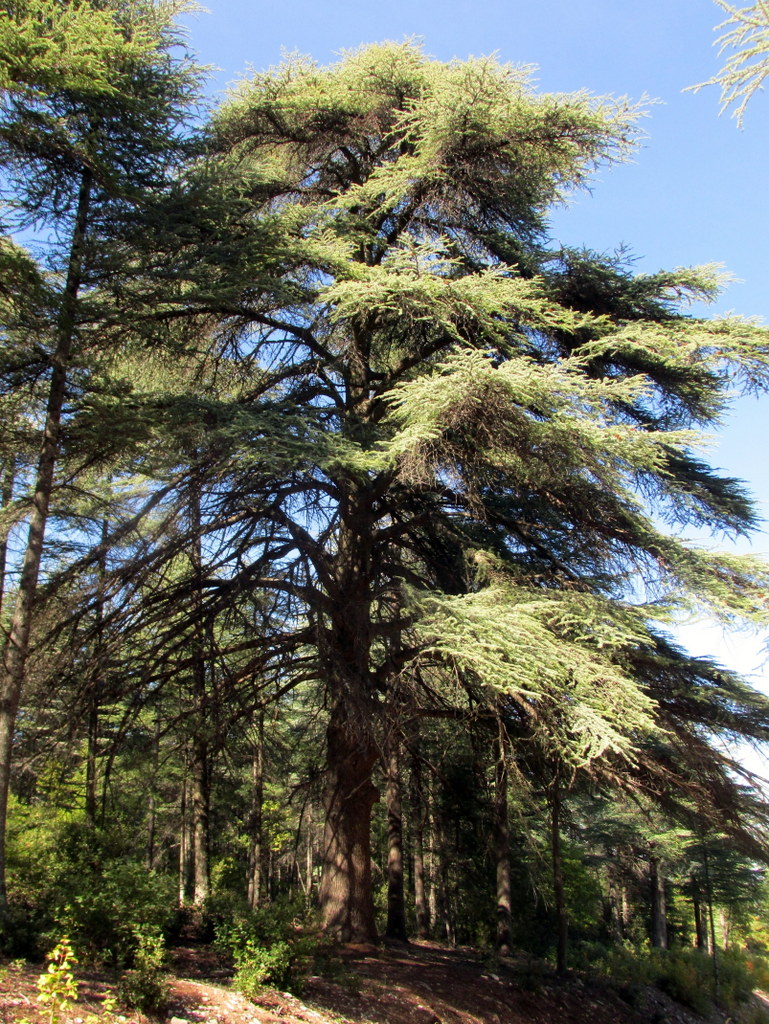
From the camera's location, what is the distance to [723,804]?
347 inches

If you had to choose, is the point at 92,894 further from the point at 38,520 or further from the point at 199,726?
the point at 38,520

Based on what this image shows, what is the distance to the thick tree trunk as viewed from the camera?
1056 centimetres

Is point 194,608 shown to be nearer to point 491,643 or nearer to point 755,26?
point 491,643

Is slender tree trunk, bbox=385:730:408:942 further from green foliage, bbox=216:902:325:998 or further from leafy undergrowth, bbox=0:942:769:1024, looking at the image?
green foliage, bbox=216:902:325:998

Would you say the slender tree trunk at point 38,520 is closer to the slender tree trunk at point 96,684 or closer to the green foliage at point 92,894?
the green foliage at point 92,894

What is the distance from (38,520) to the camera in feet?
25.9

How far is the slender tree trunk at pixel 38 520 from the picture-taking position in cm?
725

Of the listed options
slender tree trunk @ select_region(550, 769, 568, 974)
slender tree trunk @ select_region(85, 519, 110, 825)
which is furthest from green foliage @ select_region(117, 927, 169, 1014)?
slender tree trunk @ select_region(550, 769, 568, 974)

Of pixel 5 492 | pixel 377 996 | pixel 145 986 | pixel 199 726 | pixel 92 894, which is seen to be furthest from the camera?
pixel 5 492

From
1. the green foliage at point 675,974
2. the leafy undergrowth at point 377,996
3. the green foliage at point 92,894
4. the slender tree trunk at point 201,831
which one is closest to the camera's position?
the leafy undergrowth at point 377,996

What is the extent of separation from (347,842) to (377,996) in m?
2.37

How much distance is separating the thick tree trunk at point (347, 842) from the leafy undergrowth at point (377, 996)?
0.42 m

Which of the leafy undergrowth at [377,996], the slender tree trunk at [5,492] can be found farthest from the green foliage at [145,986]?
the slender tree trunk at [5,492]

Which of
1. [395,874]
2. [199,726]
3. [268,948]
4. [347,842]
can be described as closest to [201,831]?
[347,842]
